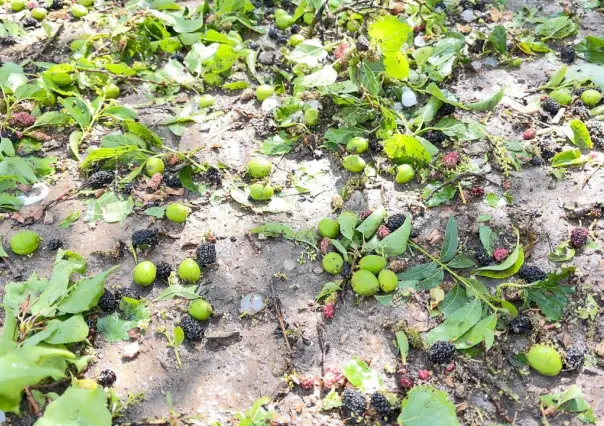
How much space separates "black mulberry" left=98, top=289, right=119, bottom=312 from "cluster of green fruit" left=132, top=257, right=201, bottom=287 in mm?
240

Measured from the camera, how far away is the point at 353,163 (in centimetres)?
504

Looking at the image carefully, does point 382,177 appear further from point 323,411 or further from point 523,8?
point 523,8

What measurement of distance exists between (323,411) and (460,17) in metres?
5.40

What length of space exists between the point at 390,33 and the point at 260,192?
1.95 meters

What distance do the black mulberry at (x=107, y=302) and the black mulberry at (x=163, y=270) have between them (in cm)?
40

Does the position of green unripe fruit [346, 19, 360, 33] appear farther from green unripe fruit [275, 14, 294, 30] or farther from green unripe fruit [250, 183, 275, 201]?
green unripe fruit [250, 183, 275, 201]

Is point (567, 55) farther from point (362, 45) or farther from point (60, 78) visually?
point (60, 78)

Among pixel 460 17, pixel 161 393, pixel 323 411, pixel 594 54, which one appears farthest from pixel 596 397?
pixel 460 17

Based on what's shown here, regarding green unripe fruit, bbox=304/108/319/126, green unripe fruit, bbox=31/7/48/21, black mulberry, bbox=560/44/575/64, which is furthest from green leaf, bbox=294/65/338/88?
green unripe fruit, bbox=31/7/48/21

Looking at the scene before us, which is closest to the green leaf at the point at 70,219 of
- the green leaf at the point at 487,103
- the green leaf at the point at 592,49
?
the green leaf at the point at 487,103

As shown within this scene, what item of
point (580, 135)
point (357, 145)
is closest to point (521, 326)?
point (357, 145)

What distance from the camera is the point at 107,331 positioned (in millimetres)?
4016

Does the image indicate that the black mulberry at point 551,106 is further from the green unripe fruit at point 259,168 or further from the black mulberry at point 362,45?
the green unripe fruit at point 259,168

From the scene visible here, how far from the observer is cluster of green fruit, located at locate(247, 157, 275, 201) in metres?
4.84
